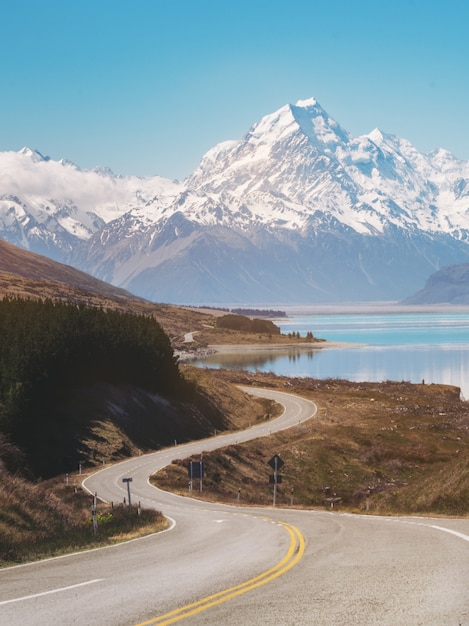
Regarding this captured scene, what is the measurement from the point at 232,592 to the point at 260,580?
132 cm

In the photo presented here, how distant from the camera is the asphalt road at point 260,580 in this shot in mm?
13938

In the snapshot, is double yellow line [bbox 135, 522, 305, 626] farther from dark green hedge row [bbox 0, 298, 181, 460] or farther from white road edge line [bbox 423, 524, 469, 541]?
dark green hedge row [bbox 0, 298, 181, 460]

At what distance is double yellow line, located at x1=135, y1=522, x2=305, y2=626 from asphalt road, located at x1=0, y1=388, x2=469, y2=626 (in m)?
0.02

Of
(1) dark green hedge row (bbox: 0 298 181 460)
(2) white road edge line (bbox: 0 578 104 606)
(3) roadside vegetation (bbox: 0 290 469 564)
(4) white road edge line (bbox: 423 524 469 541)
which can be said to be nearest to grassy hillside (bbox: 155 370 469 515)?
(3) roadside vegetation (bbox: 0 290 469 564)

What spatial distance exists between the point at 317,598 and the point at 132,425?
66.2 m

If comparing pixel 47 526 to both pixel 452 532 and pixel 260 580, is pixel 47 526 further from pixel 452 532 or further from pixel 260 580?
pixel 452 532

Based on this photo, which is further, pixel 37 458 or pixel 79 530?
pixel 37 458

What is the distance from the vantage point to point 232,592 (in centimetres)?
1580

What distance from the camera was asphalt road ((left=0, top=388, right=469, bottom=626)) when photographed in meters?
13.9

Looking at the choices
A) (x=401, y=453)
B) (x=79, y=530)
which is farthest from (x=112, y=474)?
(x=79, y=530)

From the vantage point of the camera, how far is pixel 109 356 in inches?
3501

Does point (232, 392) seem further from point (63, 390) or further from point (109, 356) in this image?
point (63, 390)

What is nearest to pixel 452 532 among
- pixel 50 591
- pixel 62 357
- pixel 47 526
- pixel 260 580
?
pixel 260 580

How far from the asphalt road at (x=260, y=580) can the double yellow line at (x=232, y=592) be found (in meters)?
0.02
